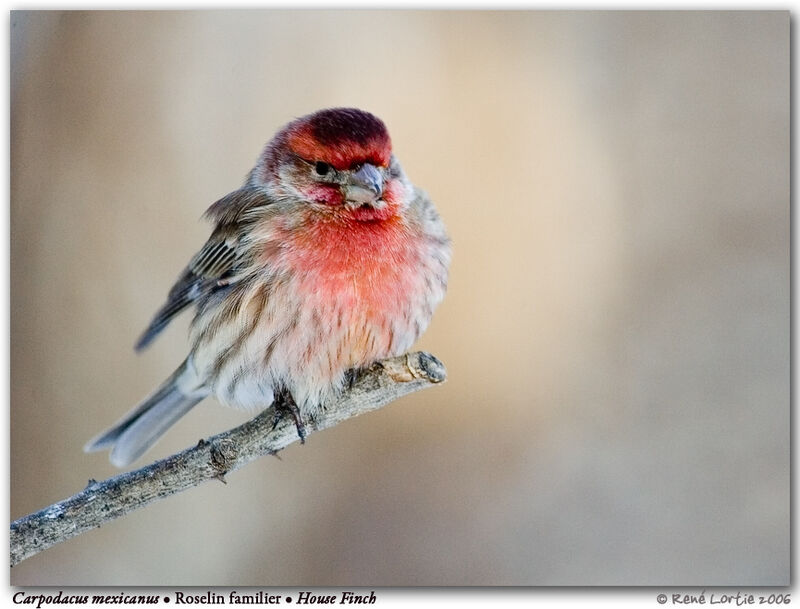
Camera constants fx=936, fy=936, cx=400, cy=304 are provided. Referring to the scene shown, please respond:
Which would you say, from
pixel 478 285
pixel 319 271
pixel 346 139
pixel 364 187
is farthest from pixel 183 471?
pixel 478 285

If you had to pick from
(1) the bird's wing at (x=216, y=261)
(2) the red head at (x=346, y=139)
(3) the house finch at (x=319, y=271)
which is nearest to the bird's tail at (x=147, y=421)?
(1) the bird's wing at (x=216, y=261)

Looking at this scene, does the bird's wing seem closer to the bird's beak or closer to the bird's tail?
the bird's tail

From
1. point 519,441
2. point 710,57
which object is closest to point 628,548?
point 519,441

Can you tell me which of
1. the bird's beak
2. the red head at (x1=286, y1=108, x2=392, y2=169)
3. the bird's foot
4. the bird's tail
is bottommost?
the bird's tail

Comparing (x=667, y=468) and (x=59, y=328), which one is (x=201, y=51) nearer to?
(x=59, y=328)

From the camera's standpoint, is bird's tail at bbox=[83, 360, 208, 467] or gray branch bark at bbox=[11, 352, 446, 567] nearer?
gray branch bark at bbox=[11, 352, 446, 567]

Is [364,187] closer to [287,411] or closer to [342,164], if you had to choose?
[342,164]

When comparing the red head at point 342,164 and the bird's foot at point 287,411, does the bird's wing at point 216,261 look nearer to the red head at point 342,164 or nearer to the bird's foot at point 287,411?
the red head at point 342,164

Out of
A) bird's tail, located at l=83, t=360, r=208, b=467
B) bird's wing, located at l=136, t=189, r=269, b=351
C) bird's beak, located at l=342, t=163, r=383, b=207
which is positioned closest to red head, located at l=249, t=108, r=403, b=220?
bird's beak, located at l=342, t=163, r=383, b=207
